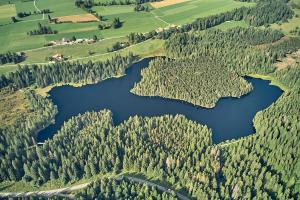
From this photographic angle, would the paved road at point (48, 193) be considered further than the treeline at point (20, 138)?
No

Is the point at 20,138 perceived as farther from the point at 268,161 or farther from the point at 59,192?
the point at 268,161

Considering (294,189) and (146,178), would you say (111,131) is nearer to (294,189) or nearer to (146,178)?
(146,178)

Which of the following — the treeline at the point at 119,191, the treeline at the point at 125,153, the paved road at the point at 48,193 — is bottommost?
the paved road at the point at 48,193

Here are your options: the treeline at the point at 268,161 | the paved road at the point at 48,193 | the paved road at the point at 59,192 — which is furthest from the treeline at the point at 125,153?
the treeline at the point at 268,161

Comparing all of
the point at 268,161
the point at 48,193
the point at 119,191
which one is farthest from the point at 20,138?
the point at 268,161

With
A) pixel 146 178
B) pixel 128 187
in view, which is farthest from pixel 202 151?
pixel 128 187

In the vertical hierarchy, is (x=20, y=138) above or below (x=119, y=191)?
above

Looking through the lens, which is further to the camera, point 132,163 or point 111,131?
point 111,131

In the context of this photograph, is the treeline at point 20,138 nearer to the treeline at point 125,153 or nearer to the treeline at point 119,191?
the treeline at point 125,153

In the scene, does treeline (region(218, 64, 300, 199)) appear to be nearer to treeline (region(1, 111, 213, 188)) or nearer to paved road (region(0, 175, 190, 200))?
treeline (region(1, 111, 213, 188))
